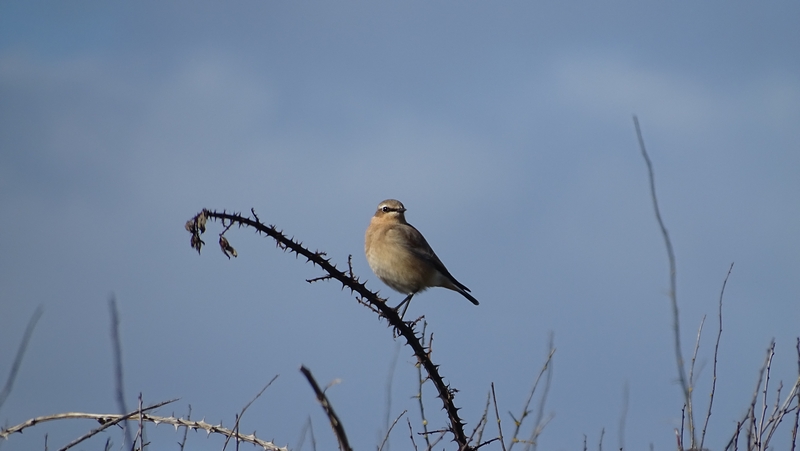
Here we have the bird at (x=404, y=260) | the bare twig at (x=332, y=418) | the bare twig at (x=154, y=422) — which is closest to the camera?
the bare twig at (x=332, y=418)

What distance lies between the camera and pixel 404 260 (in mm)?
9383

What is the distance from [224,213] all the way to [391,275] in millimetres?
5413

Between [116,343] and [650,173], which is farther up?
[650,173]

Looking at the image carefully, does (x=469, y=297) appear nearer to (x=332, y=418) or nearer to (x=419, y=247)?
(x=419, y=247)

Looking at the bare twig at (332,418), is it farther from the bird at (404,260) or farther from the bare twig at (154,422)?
the bird at (404,260)

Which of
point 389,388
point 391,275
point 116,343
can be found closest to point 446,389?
point 389,388

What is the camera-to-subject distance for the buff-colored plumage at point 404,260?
940cm

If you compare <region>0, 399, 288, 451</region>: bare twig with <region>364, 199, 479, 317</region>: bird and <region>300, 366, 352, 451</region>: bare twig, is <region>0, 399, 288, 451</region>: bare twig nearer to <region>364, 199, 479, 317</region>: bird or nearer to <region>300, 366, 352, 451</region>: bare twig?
<region>300, 366, 352, 451</region>: bare twig

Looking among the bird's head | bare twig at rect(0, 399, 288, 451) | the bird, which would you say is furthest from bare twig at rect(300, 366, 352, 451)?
the bird's head

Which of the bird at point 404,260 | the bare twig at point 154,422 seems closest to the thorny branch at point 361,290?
the bare twig at point 154,422

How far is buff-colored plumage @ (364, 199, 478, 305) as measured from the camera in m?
9.40

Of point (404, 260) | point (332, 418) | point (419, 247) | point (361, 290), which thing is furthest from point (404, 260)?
point (332, 418)

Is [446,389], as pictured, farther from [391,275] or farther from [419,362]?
[391,275]

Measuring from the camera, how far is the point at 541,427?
16.3 feet
